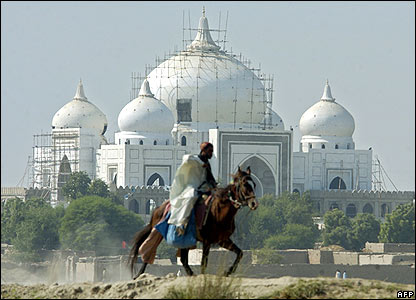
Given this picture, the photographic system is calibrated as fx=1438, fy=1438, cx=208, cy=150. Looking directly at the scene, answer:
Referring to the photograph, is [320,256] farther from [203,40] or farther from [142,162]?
[203,40]

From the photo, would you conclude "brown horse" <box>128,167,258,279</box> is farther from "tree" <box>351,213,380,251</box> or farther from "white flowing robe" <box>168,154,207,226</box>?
"tree" <box>351,213,380,251</box>

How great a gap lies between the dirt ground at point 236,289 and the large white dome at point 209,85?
1646 inches

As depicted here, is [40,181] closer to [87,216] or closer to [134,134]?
[134,134]

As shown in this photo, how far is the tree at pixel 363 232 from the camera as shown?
134 feet

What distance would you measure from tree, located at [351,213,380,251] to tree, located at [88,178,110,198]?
9.27 m

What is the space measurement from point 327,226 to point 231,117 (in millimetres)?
14681

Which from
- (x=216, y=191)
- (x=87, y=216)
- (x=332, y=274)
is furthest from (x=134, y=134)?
(x=216, y=191)

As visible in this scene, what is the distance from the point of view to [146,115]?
53531 millimetres

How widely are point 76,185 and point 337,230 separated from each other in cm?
1150

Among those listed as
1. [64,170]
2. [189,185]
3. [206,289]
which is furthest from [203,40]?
[206,289]

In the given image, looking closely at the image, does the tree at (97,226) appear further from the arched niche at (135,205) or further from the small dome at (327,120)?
the small dome at (327,120)

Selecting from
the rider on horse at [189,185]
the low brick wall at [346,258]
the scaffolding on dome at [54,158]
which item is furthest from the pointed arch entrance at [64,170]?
the rider on horse at [189,185]

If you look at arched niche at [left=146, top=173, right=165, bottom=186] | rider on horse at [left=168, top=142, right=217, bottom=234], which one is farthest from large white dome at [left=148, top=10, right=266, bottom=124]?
rider on horse at [left=168, top=142, right=217, bottom=234]

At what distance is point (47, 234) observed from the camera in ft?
107
